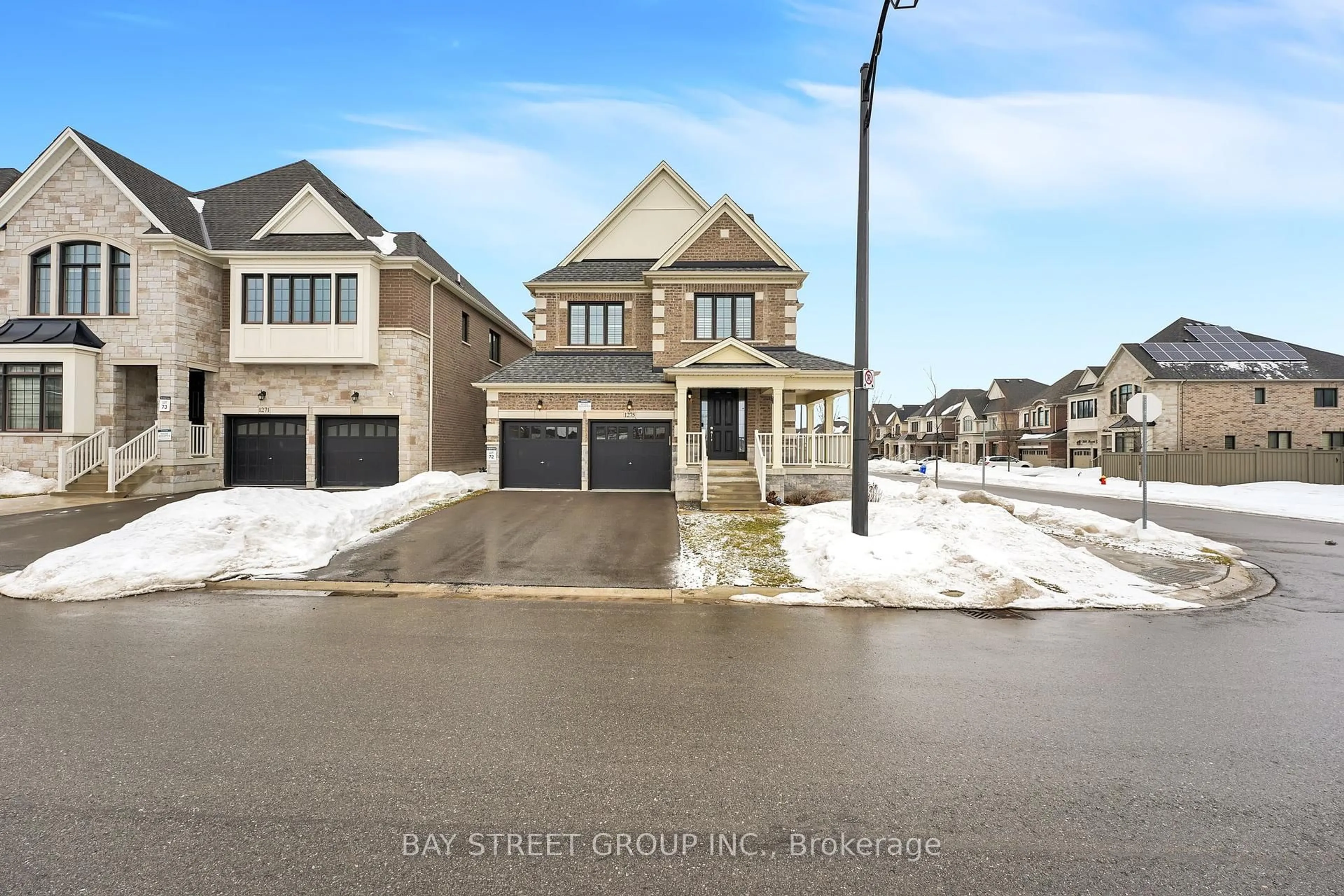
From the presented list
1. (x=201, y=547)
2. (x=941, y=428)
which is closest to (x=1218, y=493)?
(x=201, y=547)

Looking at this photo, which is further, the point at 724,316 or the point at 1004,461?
the point at 1004,461

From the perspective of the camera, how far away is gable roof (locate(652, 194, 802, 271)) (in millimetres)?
20719

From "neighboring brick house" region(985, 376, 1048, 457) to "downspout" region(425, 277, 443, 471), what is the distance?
5931 centimetres

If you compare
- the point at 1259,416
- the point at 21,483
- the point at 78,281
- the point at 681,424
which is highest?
the point at 78,281

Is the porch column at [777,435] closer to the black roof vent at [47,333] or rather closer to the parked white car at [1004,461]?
the black roof vent at [47,333]

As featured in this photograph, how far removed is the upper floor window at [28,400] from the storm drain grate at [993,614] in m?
24.8

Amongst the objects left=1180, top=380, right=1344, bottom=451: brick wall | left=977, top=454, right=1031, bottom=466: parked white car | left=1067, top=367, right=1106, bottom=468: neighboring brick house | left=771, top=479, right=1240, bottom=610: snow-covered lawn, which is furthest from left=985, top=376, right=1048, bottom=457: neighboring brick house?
left=771, top=479, right=1240, bottom=610: snow-covered lawn

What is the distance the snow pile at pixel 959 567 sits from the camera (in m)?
7.54

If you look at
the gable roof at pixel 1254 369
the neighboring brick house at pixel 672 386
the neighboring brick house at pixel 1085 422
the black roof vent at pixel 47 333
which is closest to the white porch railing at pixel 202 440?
the black roof vent at pixel 47 333

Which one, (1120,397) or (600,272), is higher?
(600,272)

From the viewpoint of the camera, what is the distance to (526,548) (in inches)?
431

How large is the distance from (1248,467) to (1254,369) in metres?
11.5

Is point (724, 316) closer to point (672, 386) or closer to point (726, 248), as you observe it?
point (726, 248)

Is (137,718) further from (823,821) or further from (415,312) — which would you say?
(415,312)
